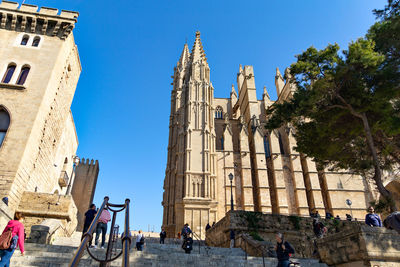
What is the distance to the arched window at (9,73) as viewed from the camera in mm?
13180

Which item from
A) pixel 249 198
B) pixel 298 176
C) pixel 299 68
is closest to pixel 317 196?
pixel 298 176

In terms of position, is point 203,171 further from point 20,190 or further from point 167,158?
point 20,190

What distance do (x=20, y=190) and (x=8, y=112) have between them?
3581 mm

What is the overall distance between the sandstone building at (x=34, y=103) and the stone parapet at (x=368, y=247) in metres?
9.80

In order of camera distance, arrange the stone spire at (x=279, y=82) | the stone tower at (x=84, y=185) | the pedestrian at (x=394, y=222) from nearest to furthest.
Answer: the pedestrian at (x=394, y=222) → the stone tower at (x=84, y=185) → the stone spire at (x=279, y=82)

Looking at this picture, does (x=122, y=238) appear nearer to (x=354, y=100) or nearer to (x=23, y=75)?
(x=354, y=100)

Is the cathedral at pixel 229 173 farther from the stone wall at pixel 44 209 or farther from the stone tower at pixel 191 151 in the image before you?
the stone wall at pixel 44 209

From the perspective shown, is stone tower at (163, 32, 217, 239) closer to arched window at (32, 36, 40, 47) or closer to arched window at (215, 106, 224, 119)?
arched window at (215, 106, 224, 119)

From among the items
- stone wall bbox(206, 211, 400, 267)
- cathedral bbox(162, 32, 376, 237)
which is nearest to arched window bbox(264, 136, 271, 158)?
cathedral bbox(162, 32, 376, 237)

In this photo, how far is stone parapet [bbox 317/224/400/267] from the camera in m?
5.32

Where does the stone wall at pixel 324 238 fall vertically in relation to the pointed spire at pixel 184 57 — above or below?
below

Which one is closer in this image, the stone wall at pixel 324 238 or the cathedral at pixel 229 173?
the stone wall at pixel 324 238

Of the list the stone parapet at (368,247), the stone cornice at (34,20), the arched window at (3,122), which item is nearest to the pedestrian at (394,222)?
the stone parapet at (368,247)

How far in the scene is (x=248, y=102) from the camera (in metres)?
28.5
